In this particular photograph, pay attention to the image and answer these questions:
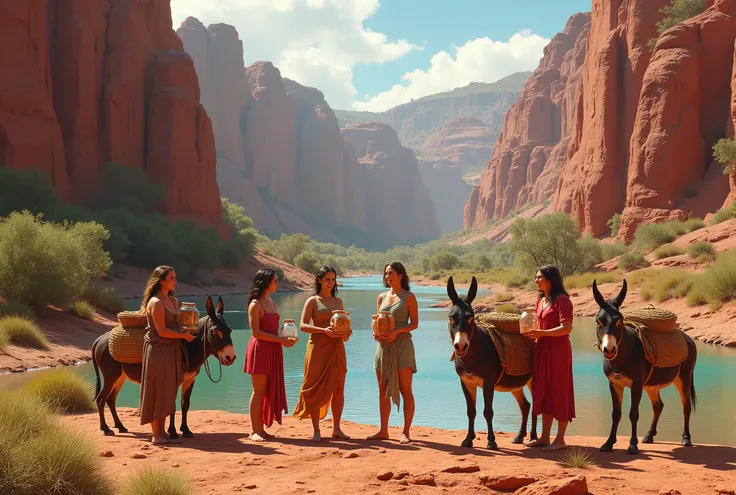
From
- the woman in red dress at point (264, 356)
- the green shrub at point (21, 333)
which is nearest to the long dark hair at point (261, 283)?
the woman in red dress at point (264, 356)

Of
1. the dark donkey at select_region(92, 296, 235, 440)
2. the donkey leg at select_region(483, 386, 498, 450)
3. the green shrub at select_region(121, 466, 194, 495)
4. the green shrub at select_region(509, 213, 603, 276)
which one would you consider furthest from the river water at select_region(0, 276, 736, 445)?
the green shrub at select_region(509, 213, 603, 276)

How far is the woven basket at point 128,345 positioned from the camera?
30.1 feet

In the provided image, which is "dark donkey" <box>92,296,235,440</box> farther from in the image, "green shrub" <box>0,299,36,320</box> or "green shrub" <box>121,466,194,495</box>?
"green shrub" <box>0,299,36,320</box>

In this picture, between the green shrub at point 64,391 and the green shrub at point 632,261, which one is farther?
the green shrub at point 632,261

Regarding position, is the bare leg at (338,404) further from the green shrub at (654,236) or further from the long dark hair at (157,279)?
the green shrub at (654,236)

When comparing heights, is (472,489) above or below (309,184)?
below

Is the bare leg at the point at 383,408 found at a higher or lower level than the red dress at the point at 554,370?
lower

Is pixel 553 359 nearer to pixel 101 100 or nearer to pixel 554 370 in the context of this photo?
pixel 554 370

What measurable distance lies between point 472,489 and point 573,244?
4345 cm

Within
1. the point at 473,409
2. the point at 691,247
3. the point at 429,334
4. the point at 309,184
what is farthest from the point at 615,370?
the point at 309,184

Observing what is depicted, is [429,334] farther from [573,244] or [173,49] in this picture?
[173,49]

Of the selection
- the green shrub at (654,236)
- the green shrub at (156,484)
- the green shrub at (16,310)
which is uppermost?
the green shrub at (654,236)

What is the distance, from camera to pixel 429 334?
29359mm

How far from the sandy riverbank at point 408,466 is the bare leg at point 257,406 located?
0.16 m
